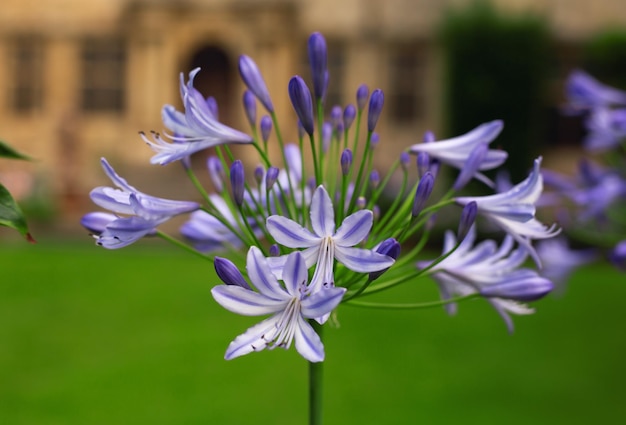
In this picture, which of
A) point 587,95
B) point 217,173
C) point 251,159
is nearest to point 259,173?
point 217,173

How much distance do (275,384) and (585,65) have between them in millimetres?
11397

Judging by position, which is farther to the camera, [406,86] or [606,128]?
[406,86]

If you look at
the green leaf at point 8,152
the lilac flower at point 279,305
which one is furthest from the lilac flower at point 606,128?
the green leaf at point 8,152

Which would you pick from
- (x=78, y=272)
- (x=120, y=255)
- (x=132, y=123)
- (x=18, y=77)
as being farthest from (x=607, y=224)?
(x=18, y=77)

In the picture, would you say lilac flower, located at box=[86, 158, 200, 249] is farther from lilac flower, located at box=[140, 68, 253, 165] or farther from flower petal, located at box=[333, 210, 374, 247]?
flower petal, located at box=[333, 210, 374, 247]

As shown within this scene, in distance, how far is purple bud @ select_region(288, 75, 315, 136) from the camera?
101 centimetres

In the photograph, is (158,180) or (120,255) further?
(158,180)

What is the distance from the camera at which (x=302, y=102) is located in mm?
1025

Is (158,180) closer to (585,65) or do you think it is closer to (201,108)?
(585,65)

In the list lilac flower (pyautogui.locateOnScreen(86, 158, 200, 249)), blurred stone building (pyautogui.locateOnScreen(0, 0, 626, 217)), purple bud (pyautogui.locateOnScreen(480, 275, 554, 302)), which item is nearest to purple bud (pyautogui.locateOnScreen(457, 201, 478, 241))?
purple bud (pyautogui.locateOnScreen(480, 275, 554, 302))

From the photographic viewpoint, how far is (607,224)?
2.08 meters

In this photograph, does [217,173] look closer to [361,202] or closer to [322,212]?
[361,202]

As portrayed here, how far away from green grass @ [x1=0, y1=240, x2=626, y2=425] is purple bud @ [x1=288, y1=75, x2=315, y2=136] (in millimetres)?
3581

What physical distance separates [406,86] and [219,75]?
3.32 m
